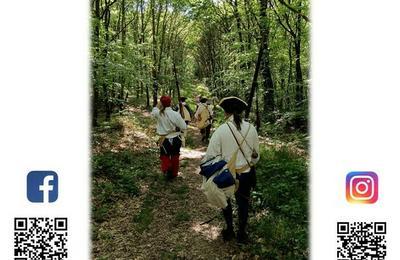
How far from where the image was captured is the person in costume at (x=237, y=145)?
521cm

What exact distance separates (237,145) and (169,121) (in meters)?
4.06

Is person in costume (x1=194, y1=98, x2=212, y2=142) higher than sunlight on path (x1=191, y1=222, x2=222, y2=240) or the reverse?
higher

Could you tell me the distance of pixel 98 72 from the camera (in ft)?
30.8

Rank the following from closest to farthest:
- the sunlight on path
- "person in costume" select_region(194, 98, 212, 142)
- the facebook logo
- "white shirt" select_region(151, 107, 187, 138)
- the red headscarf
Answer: the facebook logo → the sunlight on path → the red headscarf → "white shirt" select_region(151, 107, 187, 138) → "person in costume" select_region(194, 98, 212, 142)

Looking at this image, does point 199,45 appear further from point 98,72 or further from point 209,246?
point 209,246

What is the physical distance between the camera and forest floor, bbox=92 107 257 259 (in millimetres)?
5527

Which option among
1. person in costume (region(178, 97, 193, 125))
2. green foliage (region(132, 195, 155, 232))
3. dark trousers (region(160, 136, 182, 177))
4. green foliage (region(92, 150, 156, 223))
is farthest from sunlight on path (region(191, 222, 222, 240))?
person in costume (region(178, 97, 193, 125))

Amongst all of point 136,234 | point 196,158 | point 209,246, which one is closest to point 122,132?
point 196,158

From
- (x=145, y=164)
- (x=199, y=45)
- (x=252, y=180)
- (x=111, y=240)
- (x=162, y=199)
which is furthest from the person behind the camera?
(x=199, y=45)

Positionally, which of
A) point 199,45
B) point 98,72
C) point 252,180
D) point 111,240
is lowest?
point 111,240

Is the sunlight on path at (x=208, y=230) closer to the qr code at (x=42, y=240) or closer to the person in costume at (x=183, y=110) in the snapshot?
the qr code at (x=42, y=240)

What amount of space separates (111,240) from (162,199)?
2.09m

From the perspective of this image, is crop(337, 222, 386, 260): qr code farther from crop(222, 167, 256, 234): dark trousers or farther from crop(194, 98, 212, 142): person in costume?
crop(194, 98, 212, 142): person in costume

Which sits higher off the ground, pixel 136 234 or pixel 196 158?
pixel 196 158
